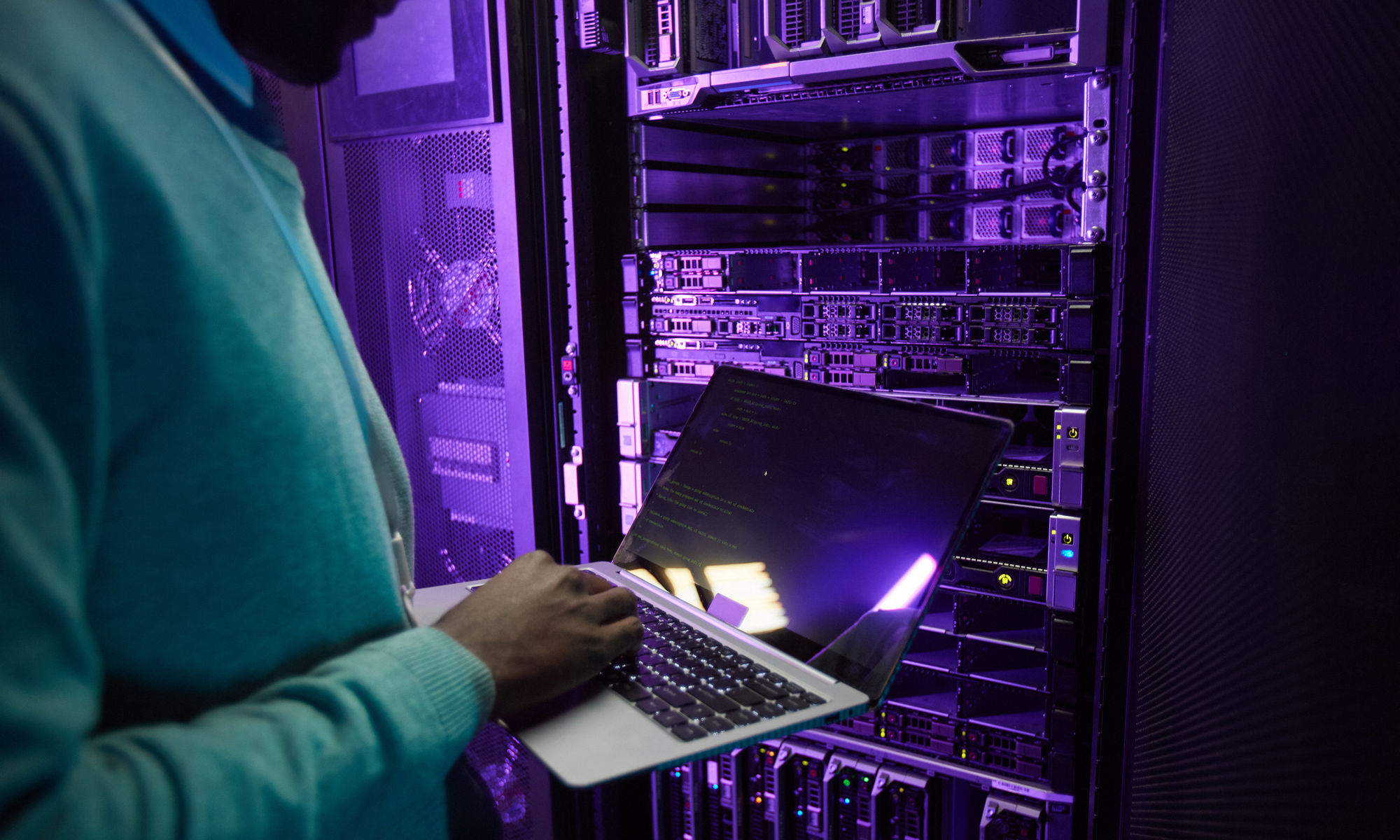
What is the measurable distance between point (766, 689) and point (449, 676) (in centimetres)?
36

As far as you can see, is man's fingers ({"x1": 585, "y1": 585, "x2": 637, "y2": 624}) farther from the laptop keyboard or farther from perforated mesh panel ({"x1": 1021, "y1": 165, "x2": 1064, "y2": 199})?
perforated mesh panel ({"x1": 1021, "y1": 165, "x2": 1064, "y2": 199})

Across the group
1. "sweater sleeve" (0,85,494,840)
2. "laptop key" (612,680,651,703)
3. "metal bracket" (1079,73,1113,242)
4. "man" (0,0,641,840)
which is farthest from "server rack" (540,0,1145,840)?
"sweater sleeve" (0,85,494,840)

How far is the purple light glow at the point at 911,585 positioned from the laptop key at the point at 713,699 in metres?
0.21

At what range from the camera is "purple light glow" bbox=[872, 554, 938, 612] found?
2.85 feet

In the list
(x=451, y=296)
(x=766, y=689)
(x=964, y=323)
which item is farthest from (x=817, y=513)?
(x=451, y=296)

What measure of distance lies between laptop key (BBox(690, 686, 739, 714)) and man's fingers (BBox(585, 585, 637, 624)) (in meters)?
0.10

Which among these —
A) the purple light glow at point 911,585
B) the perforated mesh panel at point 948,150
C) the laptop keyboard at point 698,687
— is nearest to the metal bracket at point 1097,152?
the perforated mesh panel at point 948,150

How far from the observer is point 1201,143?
38.2 inches

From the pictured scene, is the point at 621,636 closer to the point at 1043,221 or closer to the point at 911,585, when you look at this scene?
the point at 911,585

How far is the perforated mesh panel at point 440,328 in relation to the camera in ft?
5.06

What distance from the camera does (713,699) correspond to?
769 millimetres

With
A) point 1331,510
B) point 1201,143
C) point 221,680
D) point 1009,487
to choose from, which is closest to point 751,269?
point 1009,487

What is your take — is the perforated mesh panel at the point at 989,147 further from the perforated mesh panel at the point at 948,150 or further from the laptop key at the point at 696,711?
the laptop key at the point at 696,711

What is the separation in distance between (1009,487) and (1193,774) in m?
0.46
